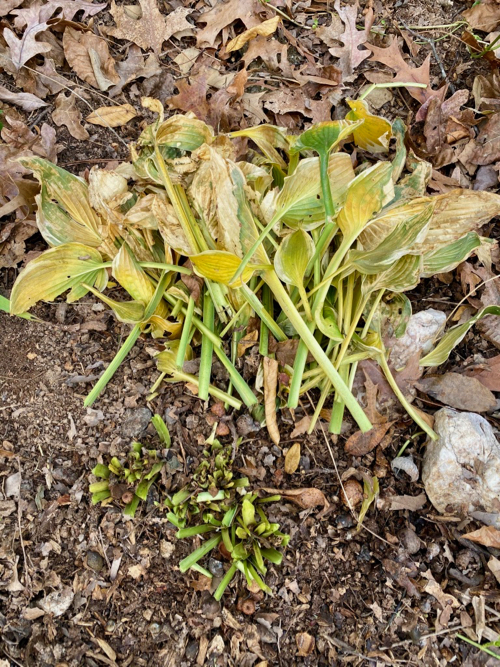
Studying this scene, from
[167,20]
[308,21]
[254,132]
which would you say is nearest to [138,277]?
[254,132]

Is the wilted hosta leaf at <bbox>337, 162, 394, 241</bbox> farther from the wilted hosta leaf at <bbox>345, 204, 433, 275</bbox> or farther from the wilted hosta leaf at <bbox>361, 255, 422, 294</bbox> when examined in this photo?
the wilted hosta leaf at <bbox>361, 255, 422, 294</bbox>

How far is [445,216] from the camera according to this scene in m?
1.31

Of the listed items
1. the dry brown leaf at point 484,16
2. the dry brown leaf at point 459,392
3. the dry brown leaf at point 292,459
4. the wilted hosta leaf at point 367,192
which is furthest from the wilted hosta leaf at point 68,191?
the dry brown leaf at point 484,16

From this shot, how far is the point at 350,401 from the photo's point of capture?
1.27 meters

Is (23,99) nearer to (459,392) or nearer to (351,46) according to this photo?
(351,46)

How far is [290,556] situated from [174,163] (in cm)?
107

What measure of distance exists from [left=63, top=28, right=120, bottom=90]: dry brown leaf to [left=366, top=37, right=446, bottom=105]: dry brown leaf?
87 cm

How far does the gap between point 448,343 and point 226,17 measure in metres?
1.29

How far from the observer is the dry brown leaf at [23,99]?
1.65m

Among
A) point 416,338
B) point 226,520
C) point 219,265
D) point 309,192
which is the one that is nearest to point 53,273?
point 219,265

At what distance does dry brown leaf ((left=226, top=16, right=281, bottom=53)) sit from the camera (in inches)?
65.5

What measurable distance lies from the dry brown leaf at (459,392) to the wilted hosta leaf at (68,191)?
1039 millimetres

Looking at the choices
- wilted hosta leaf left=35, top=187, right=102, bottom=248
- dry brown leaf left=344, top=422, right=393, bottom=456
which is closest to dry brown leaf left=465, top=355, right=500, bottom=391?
dry brown leaf left=344, top=422, right=393, bottom=456

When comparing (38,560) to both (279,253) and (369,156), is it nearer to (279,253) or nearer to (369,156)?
(279,253)
